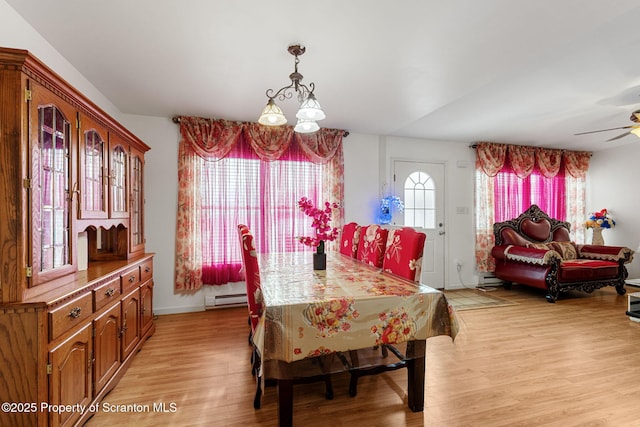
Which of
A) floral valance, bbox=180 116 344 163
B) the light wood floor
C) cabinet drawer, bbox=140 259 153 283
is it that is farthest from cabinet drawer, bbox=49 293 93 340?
floral valance, bbox=180 116 344 163

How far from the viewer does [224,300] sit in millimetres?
3801

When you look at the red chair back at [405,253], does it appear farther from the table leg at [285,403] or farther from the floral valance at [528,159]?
the floral valance at [528,159]

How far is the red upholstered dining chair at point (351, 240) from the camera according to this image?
2.96 metres

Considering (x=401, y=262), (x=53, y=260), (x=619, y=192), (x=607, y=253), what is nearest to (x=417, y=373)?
(x=401, y=262)

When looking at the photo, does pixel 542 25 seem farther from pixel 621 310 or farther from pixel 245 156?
pixel 621 310

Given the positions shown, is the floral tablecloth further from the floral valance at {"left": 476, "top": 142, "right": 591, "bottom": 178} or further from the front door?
the floral valance at {"left": 476, "top": 142, "right": 591, "bottom": 178}

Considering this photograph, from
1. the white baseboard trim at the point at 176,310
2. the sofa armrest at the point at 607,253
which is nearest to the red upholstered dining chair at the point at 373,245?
the white baseboard trim at the point at 176,310

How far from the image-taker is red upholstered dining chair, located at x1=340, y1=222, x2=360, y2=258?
2959mm

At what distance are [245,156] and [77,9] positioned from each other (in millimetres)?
2226

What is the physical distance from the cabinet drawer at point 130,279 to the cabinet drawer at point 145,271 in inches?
4.3

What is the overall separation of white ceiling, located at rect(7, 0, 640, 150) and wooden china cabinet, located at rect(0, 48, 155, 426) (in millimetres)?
571

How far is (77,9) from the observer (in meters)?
1.74

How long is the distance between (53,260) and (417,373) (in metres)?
2.19

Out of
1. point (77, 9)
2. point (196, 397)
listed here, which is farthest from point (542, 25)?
point (196, 397)
